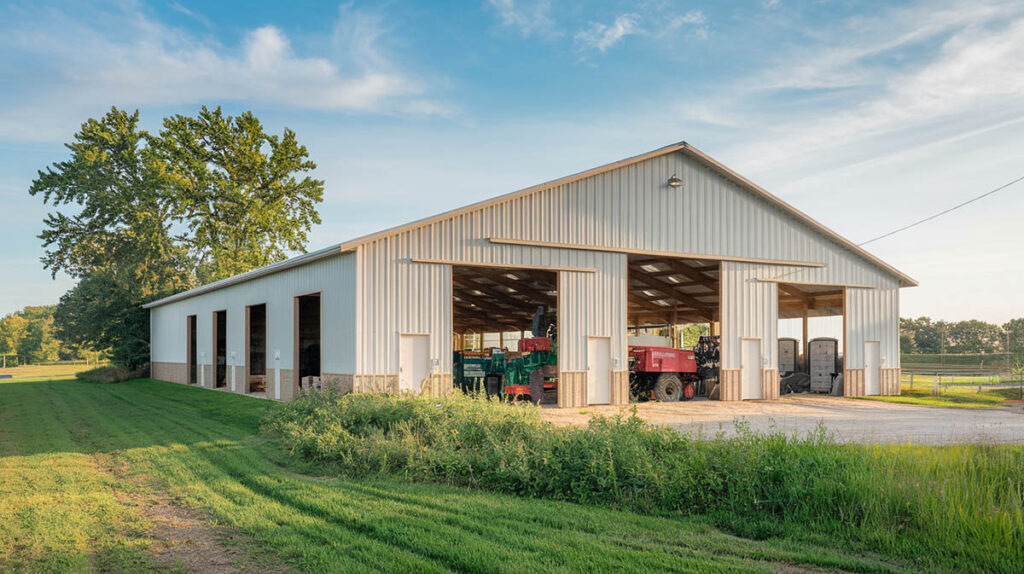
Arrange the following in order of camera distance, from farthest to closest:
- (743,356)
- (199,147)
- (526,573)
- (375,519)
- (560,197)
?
(199,147) → (743,356) → (560,197) → (375,519) → (526,573)

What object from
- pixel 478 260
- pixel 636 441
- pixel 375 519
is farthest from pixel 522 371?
pixel 375 519

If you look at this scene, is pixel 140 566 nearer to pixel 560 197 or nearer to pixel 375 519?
pixel 375 519

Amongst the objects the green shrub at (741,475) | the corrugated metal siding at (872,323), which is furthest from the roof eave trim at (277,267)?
the corrugated metal siding at (872,323)

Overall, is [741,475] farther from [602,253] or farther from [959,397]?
[959,397]

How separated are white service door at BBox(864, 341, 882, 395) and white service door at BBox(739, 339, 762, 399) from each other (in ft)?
17.3

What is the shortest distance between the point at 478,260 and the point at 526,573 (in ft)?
48.4

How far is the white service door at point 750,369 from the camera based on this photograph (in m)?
24.5

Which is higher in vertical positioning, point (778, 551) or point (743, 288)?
point (743, 288)

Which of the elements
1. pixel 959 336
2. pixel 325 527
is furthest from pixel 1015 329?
pixel 325 527

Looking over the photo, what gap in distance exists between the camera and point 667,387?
25000mm

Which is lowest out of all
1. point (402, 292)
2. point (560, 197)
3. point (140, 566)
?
point (140, 566)

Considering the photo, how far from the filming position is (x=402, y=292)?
19.3 m

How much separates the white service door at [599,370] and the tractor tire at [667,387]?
3.29 meters

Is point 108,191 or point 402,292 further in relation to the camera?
point 108,191
